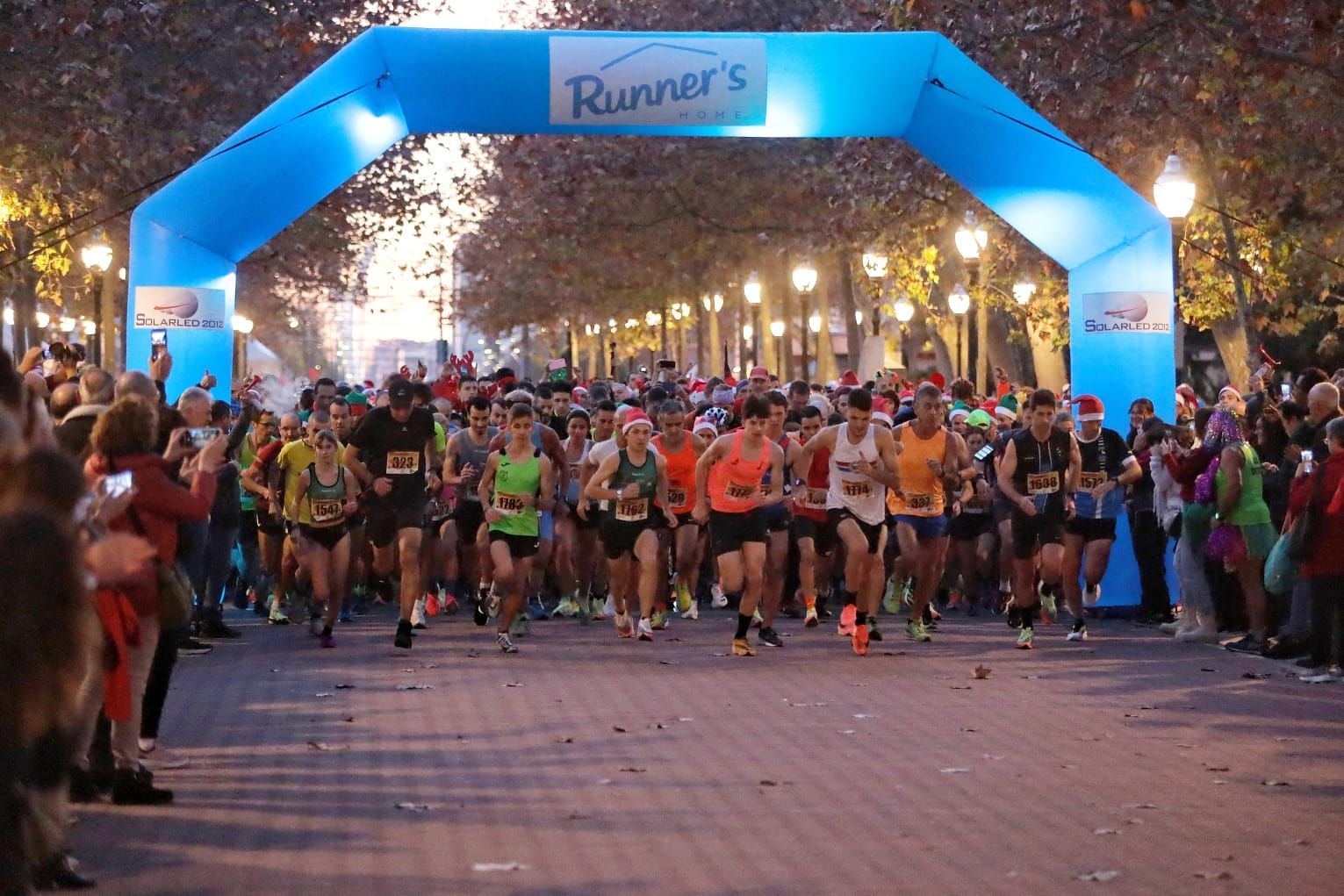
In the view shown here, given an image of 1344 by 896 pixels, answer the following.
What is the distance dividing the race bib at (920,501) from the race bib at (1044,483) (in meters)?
0.79

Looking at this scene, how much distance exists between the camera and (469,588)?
63.2ft

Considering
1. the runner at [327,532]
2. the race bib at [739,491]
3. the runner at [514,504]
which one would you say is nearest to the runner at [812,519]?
the race bib at [739,491]

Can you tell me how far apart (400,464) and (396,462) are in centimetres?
4

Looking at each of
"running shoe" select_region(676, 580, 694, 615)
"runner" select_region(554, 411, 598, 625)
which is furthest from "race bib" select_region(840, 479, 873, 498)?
"running shoe" select_region(676, 580, 694, 615)

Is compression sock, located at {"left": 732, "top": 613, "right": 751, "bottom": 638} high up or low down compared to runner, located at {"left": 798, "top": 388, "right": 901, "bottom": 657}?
down

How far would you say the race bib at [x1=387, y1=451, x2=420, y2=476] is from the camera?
15289 mm

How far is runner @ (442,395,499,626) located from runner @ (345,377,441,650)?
0.98 meters

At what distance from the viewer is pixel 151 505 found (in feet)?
27.8

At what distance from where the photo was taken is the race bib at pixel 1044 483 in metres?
15.9

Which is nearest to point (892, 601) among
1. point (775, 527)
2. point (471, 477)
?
point (775, 527)

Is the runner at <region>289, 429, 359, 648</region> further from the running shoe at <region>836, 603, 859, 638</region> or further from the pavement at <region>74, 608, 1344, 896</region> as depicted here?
the running shoe at <region>836, 603, 859, 638</region>

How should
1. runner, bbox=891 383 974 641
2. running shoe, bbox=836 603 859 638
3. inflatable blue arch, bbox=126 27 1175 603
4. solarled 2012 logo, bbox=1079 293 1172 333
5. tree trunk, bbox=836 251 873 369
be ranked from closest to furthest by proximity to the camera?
runner, bbox=891 383 974 641 < running shoe, bbox=836 603 859 638 < solarled 2012 logo, bbox=1079 293 1172 333 < inflatable blue arch, bbox=126 27 1175 603 < tree trunk, bbox=836 251 873 369

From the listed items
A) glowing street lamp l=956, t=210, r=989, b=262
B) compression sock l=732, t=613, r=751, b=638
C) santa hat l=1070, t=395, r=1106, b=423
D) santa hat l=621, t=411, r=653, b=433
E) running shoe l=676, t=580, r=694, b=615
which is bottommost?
compression sock l=732, t=613, r=751, b=638

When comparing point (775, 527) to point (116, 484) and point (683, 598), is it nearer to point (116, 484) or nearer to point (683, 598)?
point (683, 598)
